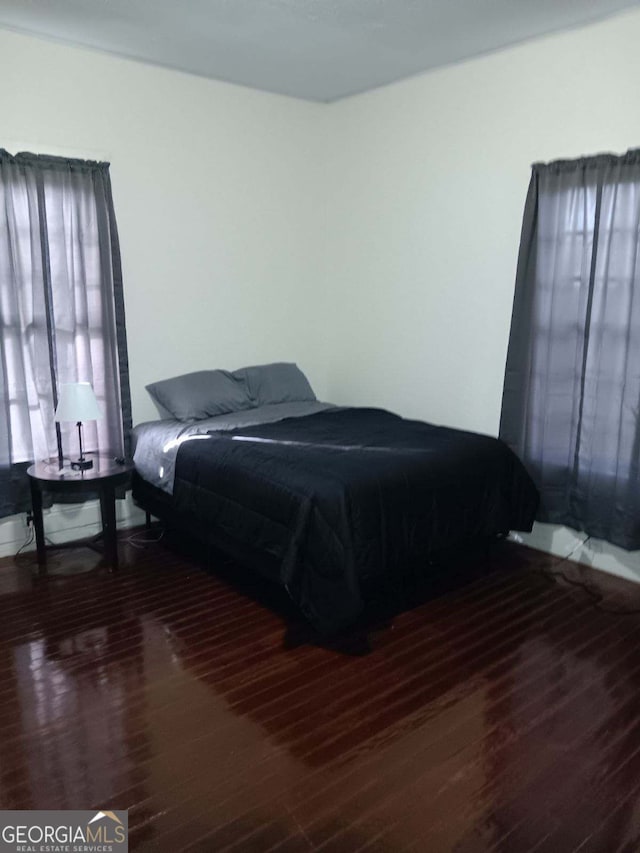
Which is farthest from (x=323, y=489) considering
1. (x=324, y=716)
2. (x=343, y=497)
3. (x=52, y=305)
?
(x=52, y=305)

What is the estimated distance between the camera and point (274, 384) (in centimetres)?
426

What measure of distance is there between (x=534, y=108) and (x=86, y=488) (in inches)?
117

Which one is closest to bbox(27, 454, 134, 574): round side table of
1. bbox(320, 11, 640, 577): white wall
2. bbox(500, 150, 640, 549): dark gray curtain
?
bbox(320, 11, 640, 577): white wall

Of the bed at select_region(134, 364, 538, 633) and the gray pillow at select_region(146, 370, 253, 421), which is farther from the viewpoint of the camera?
the gray pillow at select_region(146, 370, 253, 421)

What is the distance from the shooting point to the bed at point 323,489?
2629 millimetres

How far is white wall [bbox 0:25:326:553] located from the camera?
3.45 meters

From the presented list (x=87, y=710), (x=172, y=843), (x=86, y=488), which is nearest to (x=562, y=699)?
(x=172, y=843)

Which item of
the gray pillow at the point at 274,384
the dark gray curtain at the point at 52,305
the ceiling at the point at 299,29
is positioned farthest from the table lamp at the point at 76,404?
the ceiling at the point at 299,29

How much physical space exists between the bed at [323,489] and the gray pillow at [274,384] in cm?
25

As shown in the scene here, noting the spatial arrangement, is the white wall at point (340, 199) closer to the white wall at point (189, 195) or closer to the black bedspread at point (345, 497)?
the white wall at point (189, 195)

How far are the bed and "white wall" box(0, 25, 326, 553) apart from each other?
1.48ft

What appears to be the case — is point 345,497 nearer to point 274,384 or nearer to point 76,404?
point 76,404

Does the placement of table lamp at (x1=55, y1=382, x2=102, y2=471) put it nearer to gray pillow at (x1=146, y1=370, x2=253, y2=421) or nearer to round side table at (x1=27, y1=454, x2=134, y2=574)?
round side table at (x1=27, y1=454, x2=134, y2=574)

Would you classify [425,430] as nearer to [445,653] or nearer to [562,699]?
[445,653]
